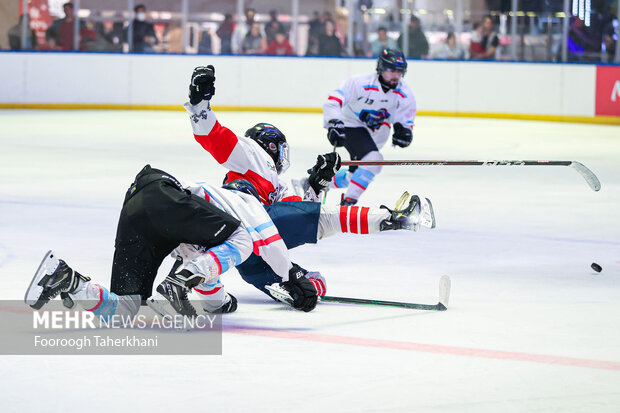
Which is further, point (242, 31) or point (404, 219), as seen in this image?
point (242, 31)

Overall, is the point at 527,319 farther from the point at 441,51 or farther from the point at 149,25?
the point at 149,25

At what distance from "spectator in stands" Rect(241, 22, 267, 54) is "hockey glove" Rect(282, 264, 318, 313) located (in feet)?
41.2

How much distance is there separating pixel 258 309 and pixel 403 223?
25.2 inches

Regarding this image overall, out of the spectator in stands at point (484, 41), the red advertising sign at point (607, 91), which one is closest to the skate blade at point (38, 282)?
the red advertising sign at point (607, 91)

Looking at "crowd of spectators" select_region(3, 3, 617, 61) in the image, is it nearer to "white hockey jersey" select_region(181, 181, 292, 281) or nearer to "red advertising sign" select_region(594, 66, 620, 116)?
"red advertising sign" select_region(594, 66, 620, 116)

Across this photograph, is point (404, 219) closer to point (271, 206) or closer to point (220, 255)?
point (271, 206)

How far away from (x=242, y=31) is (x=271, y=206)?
12519 millimetres

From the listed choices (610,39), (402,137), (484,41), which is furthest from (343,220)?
(484,41)

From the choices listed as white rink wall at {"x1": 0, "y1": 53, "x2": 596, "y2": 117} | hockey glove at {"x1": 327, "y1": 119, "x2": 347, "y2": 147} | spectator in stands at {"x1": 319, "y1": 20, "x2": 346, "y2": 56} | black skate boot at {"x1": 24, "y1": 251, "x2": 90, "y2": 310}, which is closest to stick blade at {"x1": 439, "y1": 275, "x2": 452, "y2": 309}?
black skate boot at {"x1": 24, "y1": 251, "x2": 90, "y2": 310}

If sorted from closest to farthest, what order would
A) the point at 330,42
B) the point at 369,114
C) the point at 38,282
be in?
the point at 38,282 → the point at 369,114 → the point at 330,42

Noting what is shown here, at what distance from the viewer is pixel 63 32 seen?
16.2m

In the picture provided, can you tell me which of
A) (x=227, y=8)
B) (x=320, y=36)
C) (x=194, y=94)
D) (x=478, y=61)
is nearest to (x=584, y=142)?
(x=478, y=61)

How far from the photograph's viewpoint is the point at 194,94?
4.20m

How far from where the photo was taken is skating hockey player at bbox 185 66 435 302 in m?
4.20
